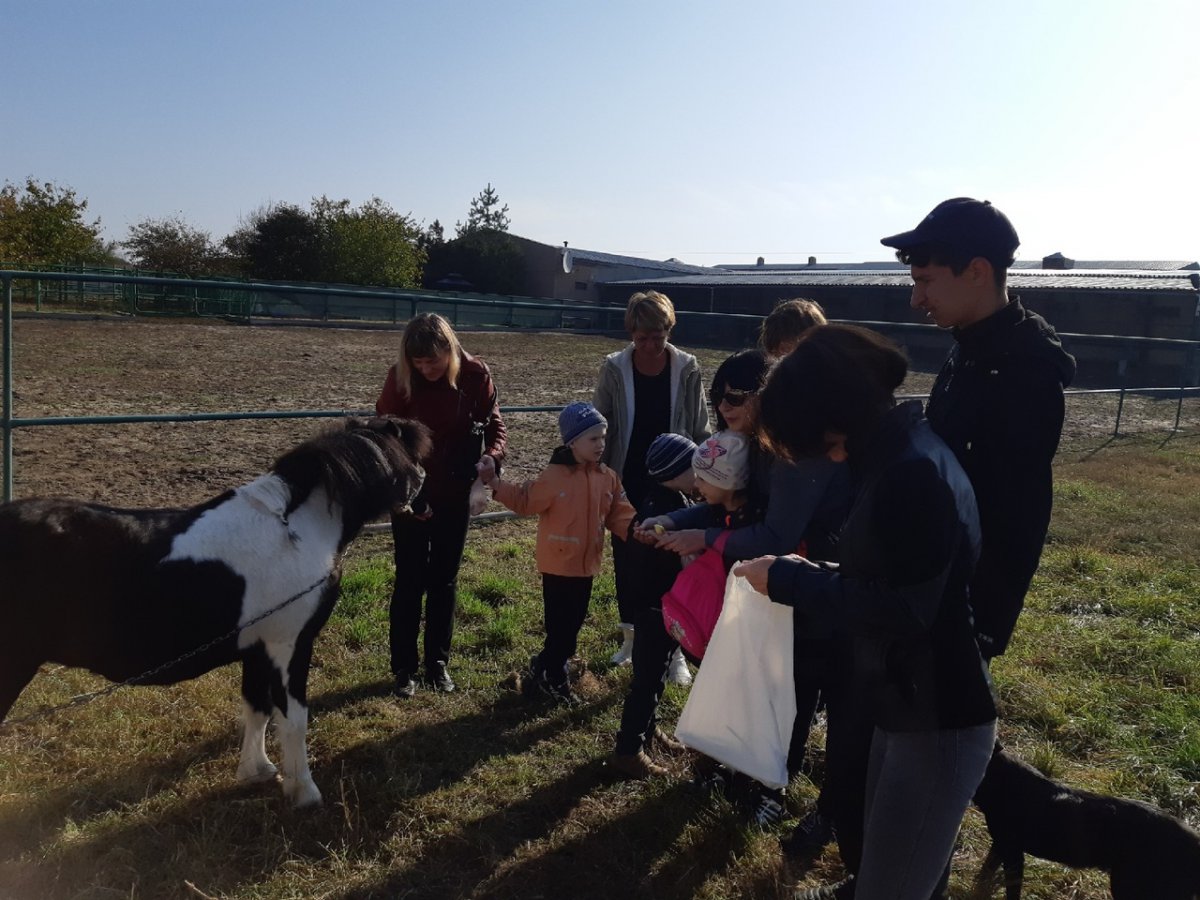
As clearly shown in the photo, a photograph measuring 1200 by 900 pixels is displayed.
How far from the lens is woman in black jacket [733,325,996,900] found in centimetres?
160

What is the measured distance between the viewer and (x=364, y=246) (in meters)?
40.9

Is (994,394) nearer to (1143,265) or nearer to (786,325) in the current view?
(786,325)

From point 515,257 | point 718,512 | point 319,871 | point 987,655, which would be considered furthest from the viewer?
point 515,257

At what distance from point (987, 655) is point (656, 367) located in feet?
7.92

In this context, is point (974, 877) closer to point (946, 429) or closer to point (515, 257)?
point (946, 429)

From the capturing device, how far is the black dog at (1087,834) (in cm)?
218

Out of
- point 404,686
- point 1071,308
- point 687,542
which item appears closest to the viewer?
point 687,542

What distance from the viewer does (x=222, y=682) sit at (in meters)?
3.80

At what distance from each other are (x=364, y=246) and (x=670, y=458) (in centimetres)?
4071

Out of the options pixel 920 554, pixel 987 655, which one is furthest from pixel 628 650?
pixel 920 554

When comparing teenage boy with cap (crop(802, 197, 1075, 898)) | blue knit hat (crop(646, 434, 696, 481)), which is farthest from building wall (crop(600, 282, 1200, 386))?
teenage boy with cap (crop(802, 197, 1075, 898))

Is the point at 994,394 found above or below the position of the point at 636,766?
above

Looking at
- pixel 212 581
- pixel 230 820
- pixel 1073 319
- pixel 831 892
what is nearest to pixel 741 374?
pixel 831 892

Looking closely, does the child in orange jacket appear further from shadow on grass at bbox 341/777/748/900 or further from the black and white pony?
shadow on grass at bbox 341/777/748/900
